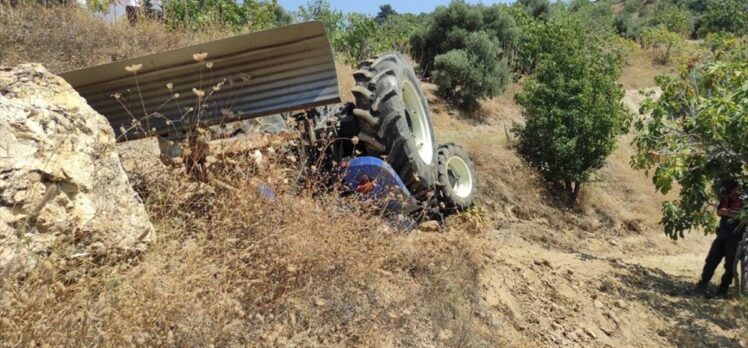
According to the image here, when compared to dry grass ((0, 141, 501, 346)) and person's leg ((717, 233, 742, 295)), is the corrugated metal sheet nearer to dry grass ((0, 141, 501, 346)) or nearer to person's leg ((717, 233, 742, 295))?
dry grass ((0, 141, 501, 346))

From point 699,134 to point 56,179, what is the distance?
234 inches

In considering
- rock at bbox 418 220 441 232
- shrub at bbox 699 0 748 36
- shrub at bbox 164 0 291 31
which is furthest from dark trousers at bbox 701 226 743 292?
shrub at bbox 699 0 748 36

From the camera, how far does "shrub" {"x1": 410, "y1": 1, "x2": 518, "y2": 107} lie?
13.8 metres

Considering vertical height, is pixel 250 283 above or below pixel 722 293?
above

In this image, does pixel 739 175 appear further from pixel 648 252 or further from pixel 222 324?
pixel 222 324

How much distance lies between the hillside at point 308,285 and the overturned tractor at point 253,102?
0.80 feet

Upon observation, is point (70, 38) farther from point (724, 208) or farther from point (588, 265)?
point (724, 208)

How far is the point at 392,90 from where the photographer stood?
468cm

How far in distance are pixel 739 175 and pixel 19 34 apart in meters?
8.23

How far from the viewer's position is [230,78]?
12.4 ft

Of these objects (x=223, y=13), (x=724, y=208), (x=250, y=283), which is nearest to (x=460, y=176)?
(x=724, y=208)

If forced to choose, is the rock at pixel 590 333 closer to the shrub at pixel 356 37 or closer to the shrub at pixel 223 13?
the shrub at pixel 223 13

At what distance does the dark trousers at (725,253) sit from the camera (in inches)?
234

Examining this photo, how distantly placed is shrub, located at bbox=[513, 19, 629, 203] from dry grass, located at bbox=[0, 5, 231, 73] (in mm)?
6623
